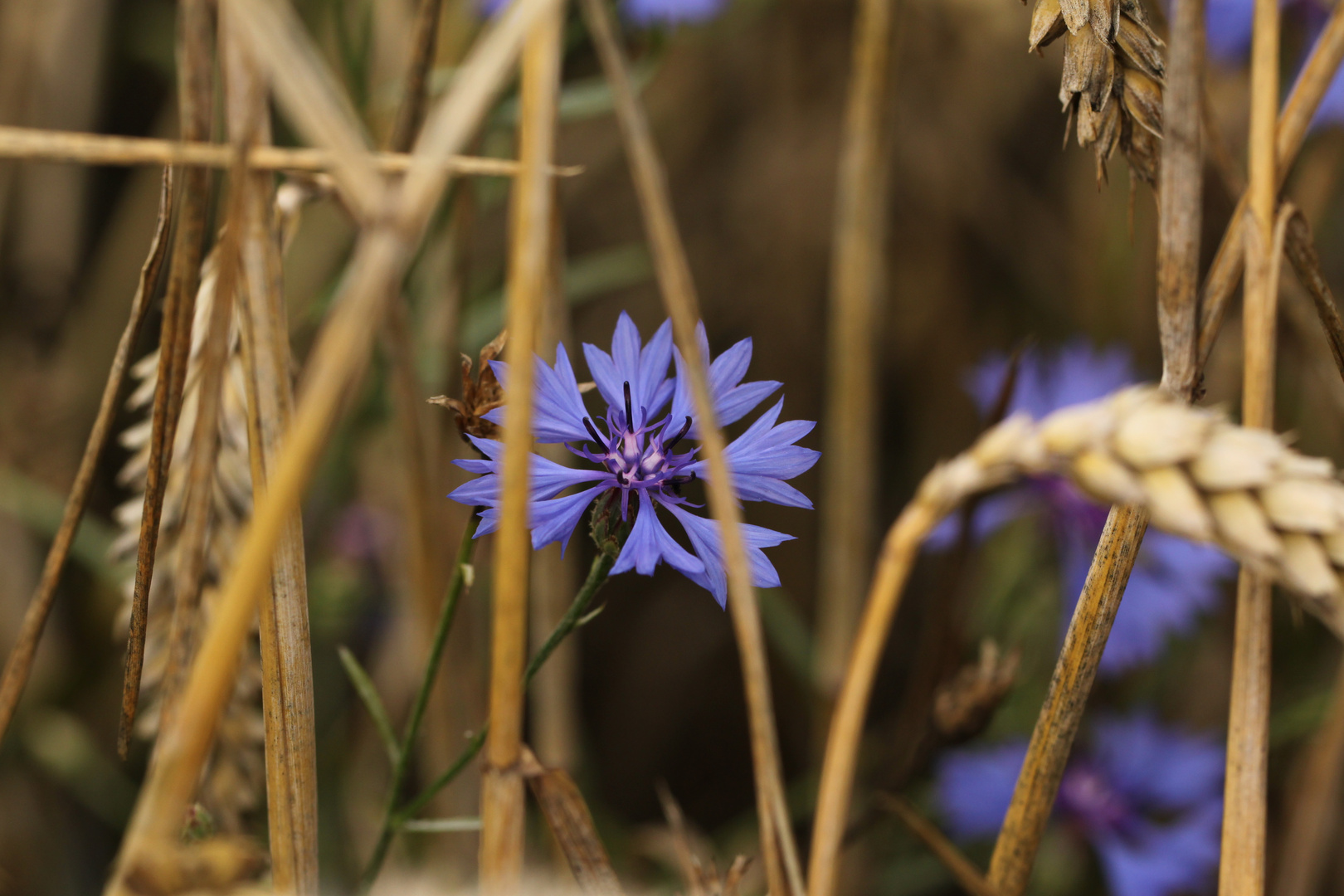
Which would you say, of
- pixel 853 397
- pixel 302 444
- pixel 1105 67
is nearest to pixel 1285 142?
pixel 1105 67

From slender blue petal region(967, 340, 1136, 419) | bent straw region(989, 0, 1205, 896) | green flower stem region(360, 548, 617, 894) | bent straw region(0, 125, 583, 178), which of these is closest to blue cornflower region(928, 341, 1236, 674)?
slender blue petal region(967, 340, 1136, 419)

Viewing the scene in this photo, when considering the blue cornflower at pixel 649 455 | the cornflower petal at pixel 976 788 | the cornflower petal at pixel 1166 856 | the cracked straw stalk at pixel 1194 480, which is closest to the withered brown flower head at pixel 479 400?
the blue cornflower at pixel 649 455

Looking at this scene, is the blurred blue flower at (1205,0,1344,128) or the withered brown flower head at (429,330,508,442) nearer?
the withered brown flower head at (429,330,508,442)

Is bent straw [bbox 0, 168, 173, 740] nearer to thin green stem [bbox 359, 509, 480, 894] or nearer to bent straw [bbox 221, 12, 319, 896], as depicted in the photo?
bent straw [bbox 221, 12, 319, 896]

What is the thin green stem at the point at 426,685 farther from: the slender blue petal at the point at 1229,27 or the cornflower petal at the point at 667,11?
the slender blue petal at the point at 1229,27

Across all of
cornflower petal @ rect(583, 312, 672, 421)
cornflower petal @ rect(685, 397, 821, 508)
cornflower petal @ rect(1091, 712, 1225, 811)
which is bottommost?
cornflower petal @ rect(1091, 712, 1225, 811)

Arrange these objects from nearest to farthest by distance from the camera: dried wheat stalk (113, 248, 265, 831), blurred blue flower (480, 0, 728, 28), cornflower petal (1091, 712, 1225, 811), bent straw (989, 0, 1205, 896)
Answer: bent straw (989, 0, 1205, 896) < dried wheat stalk (113, 248, 265, 831) < blurred blue flower (480, 0, 728, 28) < cornflower petal (1091, 712, 1225, 811)

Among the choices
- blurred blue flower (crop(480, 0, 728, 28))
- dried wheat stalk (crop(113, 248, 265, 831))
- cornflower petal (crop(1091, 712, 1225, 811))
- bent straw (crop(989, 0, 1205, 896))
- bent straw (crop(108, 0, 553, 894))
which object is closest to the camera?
bent straw (crop(108, 0, 553, 894))
